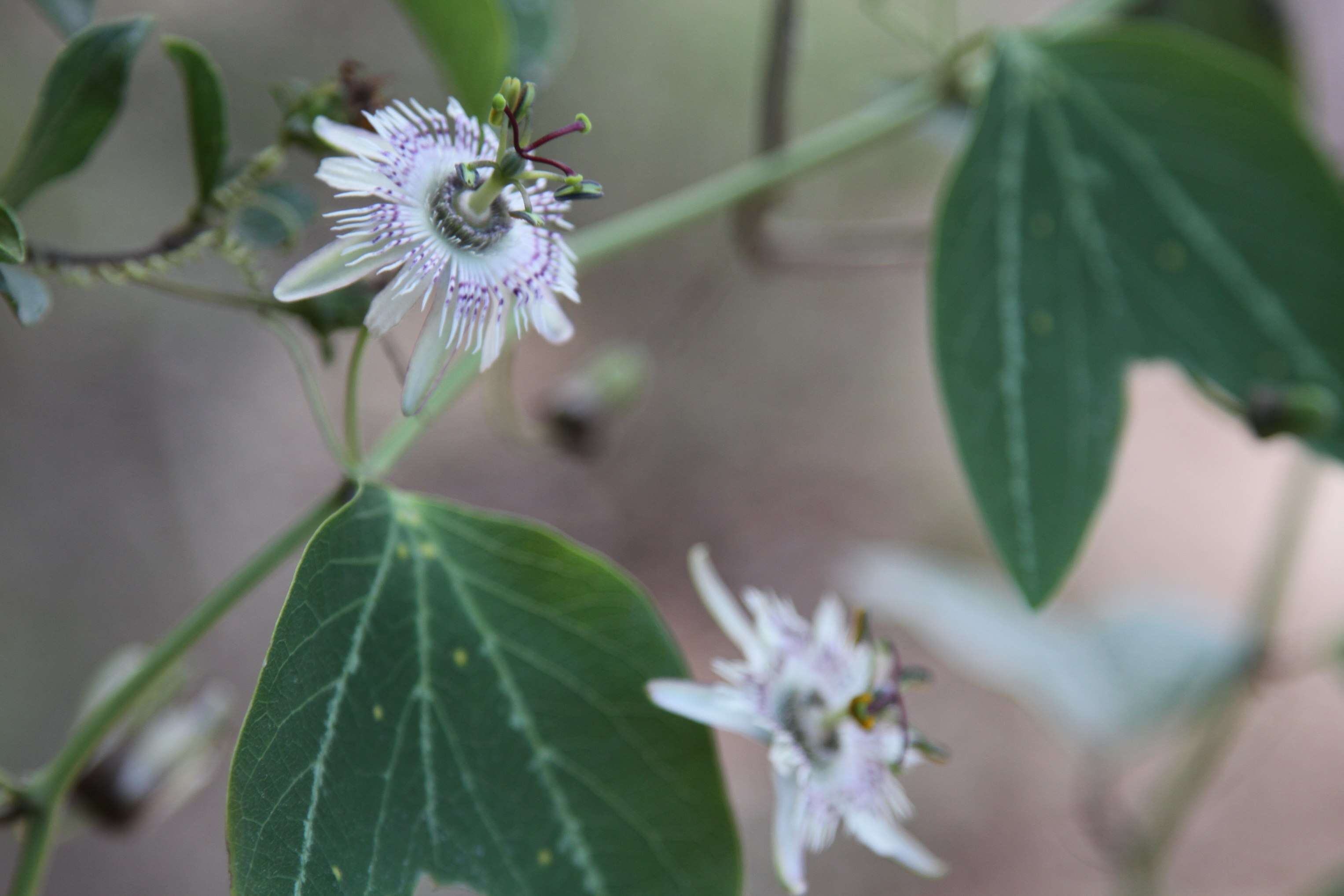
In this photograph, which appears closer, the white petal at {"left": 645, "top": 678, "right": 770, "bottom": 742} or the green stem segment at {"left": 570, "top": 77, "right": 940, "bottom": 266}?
the white petal at {"left": 645, "top": 678, "right": 770, "bottom": 742}

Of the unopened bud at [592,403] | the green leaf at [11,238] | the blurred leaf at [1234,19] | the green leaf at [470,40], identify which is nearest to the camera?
the green leaf at [11,238]

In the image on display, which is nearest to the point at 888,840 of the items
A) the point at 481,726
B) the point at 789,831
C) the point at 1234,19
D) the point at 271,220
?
the point at 789,831

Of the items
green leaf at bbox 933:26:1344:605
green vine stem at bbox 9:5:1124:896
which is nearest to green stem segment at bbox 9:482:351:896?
green vine stem at bbox 9:5:1124:896

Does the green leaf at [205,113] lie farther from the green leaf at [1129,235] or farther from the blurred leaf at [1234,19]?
the blurred leaf at [1234,19]

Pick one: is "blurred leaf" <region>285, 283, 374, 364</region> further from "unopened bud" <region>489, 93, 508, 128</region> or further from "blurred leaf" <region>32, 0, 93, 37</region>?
"blurred leaf" <region>32, 0, 93, 37</region>

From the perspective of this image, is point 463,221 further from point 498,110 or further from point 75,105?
point 75,105

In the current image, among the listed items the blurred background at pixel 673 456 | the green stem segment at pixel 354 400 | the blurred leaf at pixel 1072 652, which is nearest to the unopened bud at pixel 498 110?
the green stem segment at pixel 354 400
